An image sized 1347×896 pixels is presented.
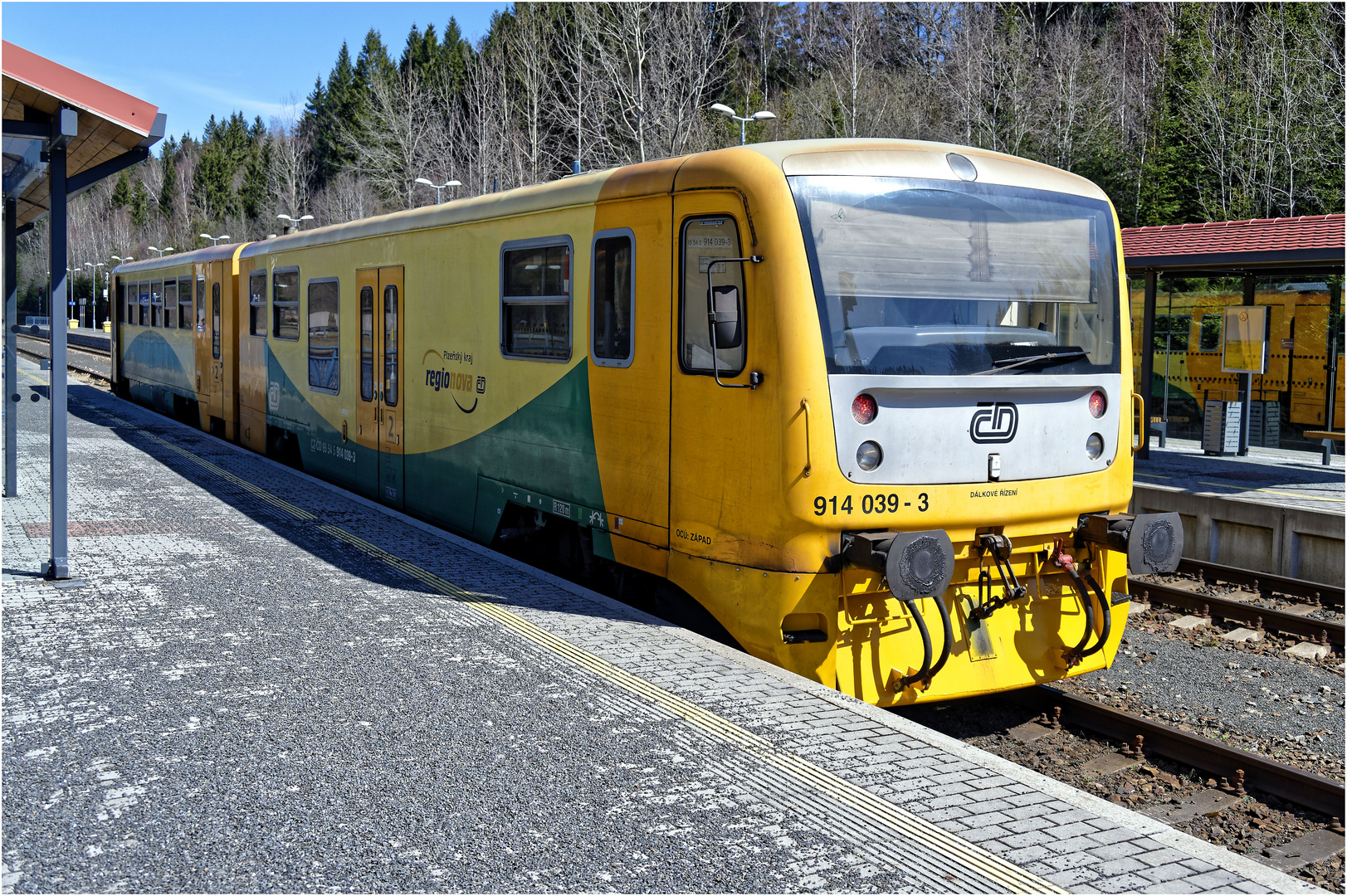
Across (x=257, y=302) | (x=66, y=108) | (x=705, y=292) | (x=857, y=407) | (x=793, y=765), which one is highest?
(x=66, y=108)

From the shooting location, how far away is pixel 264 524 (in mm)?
10438

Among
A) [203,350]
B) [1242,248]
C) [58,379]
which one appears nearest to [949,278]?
[58,379]

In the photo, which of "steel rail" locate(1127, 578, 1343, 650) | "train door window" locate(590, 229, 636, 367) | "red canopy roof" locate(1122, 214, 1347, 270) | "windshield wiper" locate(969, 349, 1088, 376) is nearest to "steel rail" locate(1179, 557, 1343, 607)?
"steel rail" locate(1127, 578, 1343, 650)

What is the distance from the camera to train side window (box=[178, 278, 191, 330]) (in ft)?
63.0

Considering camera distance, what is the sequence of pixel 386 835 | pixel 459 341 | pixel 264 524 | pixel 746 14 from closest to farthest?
pixel 386 835 < pixel 459 341 < pixel 264 524 < pixel 746 14

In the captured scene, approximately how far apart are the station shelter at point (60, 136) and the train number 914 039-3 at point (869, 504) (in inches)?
192

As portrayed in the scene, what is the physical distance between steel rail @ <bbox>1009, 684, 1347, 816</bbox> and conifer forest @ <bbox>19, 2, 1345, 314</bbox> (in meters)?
27.7

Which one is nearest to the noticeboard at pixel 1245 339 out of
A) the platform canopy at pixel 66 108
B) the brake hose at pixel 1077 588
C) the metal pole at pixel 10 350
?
the brake hose at pixel 1077 588

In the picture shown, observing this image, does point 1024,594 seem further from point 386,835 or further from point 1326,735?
point 386,835

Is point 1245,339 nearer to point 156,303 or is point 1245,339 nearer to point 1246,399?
point 1246,399

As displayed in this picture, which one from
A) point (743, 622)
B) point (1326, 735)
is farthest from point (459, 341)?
point (1326, 735)

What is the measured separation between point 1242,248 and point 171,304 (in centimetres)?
1692

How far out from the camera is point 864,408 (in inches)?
244

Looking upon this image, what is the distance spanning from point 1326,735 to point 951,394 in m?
3.18
